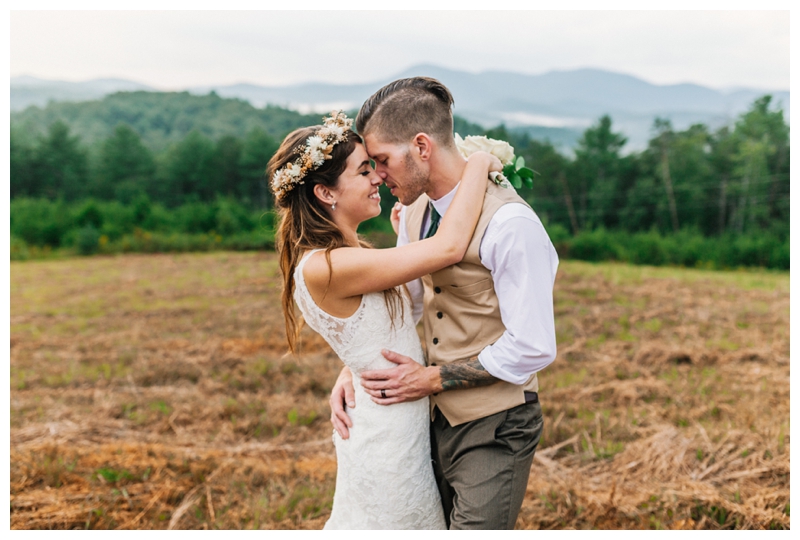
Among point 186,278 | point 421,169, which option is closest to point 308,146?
point 421,169

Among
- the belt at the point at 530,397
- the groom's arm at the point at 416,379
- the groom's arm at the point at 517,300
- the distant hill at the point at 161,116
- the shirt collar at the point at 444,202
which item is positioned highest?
the distant hill at the point at 161,116

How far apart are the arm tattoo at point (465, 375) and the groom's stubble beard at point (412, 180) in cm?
69

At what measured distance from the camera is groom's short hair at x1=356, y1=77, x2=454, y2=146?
88.4 inches

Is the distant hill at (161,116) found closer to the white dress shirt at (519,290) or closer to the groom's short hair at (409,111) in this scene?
the groom's short hair at (409,111)

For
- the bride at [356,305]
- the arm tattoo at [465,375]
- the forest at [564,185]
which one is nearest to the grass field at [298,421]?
the bride at [356,305]

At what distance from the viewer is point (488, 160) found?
2283mm

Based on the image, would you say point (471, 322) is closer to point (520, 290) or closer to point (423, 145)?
point (520, 290)

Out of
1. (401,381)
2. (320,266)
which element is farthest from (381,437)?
(320,266)

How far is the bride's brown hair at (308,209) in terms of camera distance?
230 centimetres

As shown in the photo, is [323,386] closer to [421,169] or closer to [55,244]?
[421,169]

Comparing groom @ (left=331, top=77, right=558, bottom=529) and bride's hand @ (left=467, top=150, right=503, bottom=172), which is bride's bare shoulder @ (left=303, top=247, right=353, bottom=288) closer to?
groom @ (left=331, top=77, right=558, bottom=529)

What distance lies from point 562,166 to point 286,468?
39.3 m

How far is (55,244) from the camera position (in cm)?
2753
